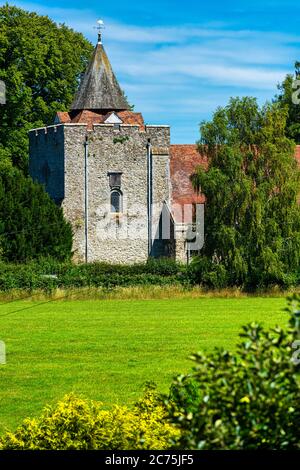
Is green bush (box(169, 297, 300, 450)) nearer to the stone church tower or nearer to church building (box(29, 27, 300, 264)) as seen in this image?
church building (box(29, 27, 300, 264))

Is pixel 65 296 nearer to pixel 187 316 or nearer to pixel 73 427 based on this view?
pixel 187 316

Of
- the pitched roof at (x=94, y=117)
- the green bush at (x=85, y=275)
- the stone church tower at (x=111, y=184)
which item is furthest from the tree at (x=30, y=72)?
the green bush at (x=85, y=275)

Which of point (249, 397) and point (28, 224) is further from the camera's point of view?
point (28, 224)

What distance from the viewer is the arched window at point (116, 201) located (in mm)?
52125

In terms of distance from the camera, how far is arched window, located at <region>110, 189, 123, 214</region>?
52.1 metres

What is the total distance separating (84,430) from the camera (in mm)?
9906

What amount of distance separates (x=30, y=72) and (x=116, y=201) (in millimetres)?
12404

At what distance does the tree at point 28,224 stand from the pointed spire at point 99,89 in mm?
7514

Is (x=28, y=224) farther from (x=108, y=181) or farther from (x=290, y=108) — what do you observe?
(x=290, y=108)

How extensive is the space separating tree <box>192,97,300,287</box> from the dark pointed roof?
12.0m

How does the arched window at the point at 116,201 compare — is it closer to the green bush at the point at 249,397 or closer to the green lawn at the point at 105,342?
the green lawn at the point at 105,342

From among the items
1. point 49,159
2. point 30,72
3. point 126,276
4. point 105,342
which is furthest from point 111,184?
point 105,342
